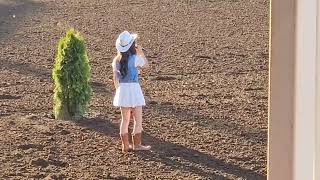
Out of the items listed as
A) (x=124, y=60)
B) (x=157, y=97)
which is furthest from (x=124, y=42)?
(x=157, y=97)

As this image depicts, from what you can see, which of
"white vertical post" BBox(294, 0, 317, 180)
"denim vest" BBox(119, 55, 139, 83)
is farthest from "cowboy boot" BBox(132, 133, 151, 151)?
"white vertical post" BBox(294, 0, 317, 180)

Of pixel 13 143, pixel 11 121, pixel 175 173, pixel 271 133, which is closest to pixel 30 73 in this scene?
pixel 11 121

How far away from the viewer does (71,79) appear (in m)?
9.30

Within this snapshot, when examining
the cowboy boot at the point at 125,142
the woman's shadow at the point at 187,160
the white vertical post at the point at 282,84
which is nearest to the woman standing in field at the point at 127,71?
the cowboy boot at the point at 125,142

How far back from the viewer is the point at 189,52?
1348 cm

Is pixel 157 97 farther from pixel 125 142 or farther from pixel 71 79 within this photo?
pixel 125 142

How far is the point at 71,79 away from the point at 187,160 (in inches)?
83.4

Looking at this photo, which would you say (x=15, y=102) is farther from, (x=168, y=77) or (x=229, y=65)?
(x=229, y=65)

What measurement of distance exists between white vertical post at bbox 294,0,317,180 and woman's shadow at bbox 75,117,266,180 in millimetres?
5240

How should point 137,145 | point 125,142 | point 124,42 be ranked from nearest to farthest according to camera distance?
point 124,42 < point 125,142 < point 137,145

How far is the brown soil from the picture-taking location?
7.67 metres

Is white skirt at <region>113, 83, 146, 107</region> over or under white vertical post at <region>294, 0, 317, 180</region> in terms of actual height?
under

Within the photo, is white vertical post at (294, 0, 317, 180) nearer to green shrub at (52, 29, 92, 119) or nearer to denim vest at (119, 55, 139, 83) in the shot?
denim vest at (119, 55, 139, 83)

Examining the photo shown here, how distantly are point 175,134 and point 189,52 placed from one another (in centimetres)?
489
